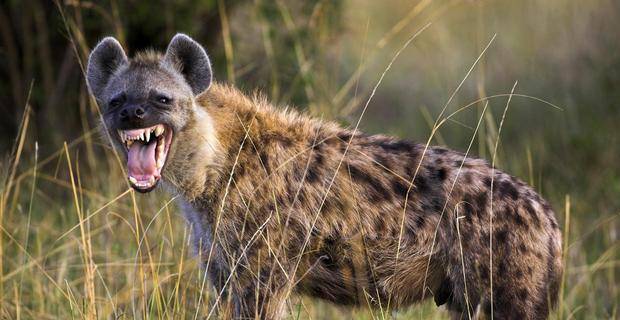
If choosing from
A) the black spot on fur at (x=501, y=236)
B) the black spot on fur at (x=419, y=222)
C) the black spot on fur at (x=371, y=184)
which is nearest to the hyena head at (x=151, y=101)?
the black spot on fur at (x=371, y=184)

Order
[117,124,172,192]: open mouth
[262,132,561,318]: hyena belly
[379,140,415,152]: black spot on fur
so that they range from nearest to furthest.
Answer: [262,132,561,318]: hyena belly
[117,124,172,192]: open mouth
[379,140,415,152]: black spot on fur

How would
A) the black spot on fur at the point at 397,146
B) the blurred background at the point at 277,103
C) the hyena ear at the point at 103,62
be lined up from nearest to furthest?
the black spot on fur at the point at 397,146 → the hyena ear at the point at 103,62 → the blurred background at the point at 277,103

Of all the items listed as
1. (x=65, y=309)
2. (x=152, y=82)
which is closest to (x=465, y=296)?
(x=152, y=82)

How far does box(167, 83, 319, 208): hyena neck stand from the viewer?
166 inches

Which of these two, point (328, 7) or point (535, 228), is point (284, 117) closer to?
point (535, 228)

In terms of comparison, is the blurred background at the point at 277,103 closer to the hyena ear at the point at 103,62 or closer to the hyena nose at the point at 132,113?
the hyena ear at the point at 103,62

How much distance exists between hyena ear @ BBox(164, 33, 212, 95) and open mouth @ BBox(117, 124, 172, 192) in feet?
0.82

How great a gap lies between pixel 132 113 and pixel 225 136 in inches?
17.0

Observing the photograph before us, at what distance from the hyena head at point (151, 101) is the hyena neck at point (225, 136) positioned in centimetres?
6

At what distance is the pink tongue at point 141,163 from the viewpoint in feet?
13.3

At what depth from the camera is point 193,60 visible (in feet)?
14.2

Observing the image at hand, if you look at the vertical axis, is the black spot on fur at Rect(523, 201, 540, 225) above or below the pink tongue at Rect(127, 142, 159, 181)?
below

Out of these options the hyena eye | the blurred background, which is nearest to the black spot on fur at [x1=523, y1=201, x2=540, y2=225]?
the blurred background

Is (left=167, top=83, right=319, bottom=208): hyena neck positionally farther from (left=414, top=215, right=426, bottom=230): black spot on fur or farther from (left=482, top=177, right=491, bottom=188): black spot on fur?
(left=482, top=177, right=491, bottom=188): black spot on fur
